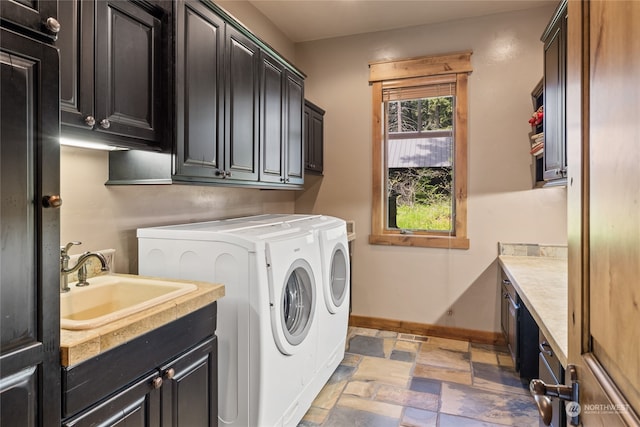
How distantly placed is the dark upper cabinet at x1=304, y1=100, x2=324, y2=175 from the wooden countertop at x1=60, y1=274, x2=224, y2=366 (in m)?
2.15

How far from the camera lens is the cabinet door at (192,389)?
1329 millimetres

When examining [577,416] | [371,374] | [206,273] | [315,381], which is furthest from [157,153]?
[371,374]

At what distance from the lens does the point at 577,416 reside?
2.35 feet

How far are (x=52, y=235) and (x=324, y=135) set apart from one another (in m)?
3.21

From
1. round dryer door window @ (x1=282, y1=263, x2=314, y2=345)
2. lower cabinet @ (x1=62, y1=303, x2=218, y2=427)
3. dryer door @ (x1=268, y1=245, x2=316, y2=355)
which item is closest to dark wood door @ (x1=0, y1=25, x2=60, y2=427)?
lower cabinet @ (x1=62, y1=303, x2=218, y2=427)

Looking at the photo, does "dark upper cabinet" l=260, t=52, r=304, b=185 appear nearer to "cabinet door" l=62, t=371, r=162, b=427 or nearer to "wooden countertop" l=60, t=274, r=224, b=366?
"wooden countertop" l=60, t=274, r=224, b=366

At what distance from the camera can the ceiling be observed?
311 centimetres

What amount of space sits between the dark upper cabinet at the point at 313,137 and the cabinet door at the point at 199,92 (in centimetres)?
140

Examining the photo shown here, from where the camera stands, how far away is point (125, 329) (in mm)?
1135

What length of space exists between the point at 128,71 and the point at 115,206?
0.70 meters

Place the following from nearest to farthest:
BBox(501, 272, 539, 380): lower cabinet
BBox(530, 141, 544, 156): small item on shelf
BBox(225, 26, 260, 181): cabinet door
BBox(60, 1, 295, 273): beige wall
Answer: BBox(60, 1, 295, 273): beige wall → BBox(225, 26, 260, 181): cabinet door → BBox(501, 272, 539, 380): lower cabinet → BBox(530, 141, 544, 156): small item on shelf

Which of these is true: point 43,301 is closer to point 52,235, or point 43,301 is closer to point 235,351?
point 52,235

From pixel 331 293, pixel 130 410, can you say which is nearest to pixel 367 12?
pixel 331 293

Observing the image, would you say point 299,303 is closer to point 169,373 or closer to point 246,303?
point 246,303
